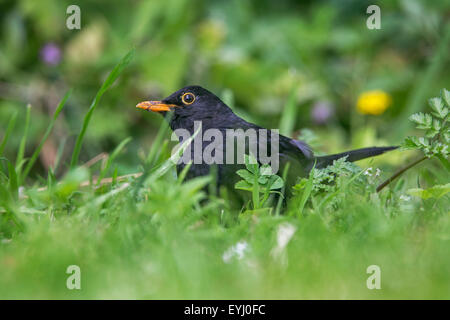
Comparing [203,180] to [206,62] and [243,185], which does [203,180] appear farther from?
[206,62]

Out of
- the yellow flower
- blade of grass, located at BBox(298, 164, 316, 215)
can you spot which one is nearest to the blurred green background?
the yellow flower

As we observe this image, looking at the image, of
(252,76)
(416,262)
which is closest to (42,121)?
(252,76)

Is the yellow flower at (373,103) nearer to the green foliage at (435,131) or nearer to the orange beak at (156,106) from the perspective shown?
the orange beak at (156,106)

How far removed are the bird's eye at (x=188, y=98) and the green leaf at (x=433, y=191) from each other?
1.39m

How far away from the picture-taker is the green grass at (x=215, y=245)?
1.84 m

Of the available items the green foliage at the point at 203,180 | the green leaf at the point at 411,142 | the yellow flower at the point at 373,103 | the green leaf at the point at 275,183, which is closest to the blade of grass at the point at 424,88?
the green foliage at the point at 203,180

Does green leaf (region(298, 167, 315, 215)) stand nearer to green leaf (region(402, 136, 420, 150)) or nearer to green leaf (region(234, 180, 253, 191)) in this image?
green leaf (region(234, 180, 253, 191))

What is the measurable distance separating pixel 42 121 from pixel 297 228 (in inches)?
142

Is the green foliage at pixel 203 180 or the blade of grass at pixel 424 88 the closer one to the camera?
the green foliage at pixel 203 180

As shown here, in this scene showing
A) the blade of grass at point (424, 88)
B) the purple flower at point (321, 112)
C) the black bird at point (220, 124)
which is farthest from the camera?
the purple flower at point (321, 112)

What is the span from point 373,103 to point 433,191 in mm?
2538

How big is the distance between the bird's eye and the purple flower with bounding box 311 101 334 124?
7.36 feet

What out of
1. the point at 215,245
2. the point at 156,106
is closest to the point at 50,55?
the point at 156,106

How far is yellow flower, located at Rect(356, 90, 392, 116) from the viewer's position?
498cm
